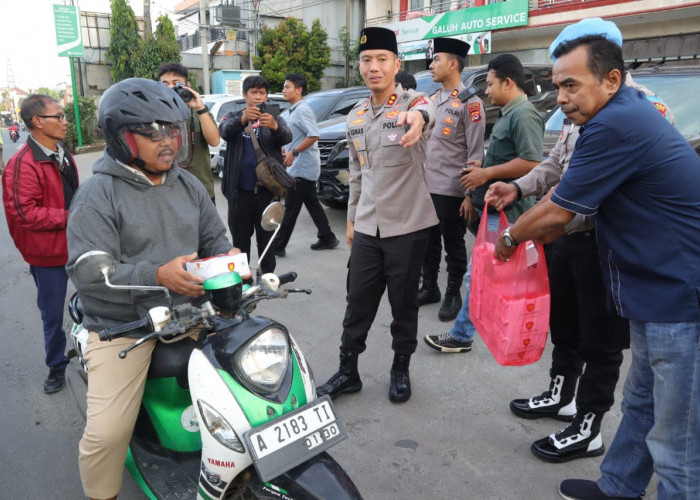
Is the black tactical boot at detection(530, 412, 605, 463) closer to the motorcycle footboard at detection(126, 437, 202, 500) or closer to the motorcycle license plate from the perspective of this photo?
the motorcycle license plate

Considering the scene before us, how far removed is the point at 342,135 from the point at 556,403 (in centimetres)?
511

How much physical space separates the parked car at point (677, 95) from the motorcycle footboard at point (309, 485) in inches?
156

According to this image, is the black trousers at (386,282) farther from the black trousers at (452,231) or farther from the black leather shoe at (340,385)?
the black trousers at (452,231)

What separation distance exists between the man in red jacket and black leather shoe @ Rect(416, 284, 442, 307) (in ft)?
9.32

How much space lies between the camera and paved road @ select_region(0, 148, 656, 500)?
262cm

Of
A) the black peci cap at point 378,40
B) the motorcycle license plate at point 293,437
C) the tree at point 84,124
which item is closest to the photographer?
the motorcycle license plate at point 293,437

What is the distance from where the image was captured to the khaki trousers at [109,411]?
2.02 meters

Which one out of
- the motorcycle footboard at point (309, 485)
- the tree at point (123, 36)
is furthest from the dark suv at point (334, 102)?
the tree at point (123, 36)

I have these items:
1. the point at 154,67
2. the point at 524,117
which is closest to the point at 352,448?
the point at 524,117

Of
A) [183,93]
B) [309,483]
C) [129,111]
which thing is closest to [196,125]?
[183,93]

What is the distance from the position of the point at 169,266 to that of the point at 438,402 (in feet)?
6.69

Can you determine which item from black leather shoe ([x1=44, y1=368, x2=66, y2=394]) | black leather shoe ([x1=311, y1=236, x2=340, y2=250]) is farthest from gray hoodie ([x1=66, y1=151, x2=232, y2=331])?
black leather shoe ([x1=311, y1=236, x2=340, y2=250])

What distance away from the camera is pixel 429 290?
4809 mm

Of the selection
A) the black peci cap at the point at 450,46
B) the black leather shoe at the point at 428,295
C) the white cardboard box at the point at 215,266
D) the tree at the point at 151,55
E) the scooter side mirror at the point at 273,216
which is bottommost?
the black leather shoe at the point at 428,295
